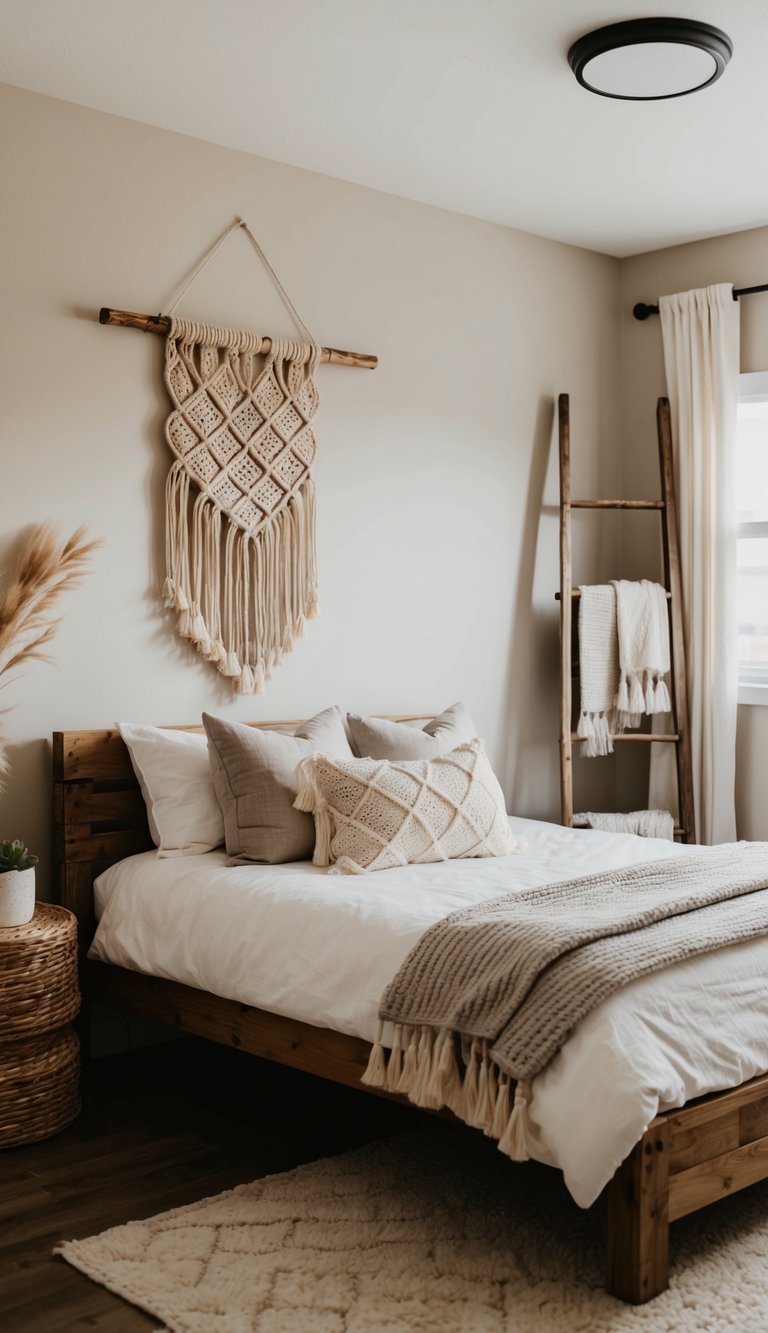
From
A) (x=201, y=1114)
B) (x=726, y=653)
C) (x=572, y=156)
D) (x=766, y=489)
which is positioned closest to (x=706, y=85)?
(x=572, y=156)

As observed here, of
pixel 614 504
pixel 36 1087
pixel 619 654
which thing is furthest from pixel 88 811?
pixel 614 504

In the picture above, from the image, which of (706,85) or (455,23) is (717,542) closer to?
(706,85)

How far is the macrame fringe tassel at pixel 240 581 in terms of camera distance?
353cm

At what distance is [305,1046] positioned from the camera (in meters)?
2.69

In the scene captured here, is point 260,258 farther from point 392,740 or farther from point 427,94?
point 392,740

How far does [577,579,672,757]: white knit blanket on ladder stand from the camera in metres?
4.40

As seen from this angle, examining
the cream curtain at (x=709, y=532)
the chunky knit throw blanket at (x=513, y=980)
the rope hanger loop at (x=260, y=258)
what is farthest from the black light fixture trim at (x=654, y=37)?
the chunky knit throw blanket at (x=513, y=980)

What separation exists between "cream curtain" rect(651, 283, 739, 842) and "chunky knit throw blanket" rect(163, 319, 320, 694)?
1.50 metres

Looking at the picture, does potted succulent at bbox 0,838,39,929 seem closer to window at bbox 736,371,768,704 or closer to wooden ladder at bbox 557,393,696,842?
wooden ladder at bbox 557,393,696,842

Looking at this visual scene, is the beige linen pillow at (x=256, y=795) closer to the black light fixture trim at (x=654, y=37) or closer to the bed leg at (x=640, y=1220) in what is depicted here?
the bed leg at (x=640, y=1220)

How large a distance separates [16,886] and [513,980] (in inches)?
48.3

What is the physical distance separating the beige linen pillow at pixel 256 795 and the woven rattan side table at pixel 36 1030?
0.49 meters

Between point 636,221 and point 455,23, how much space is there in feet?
5.42

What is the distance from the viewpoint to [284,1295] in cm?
218
